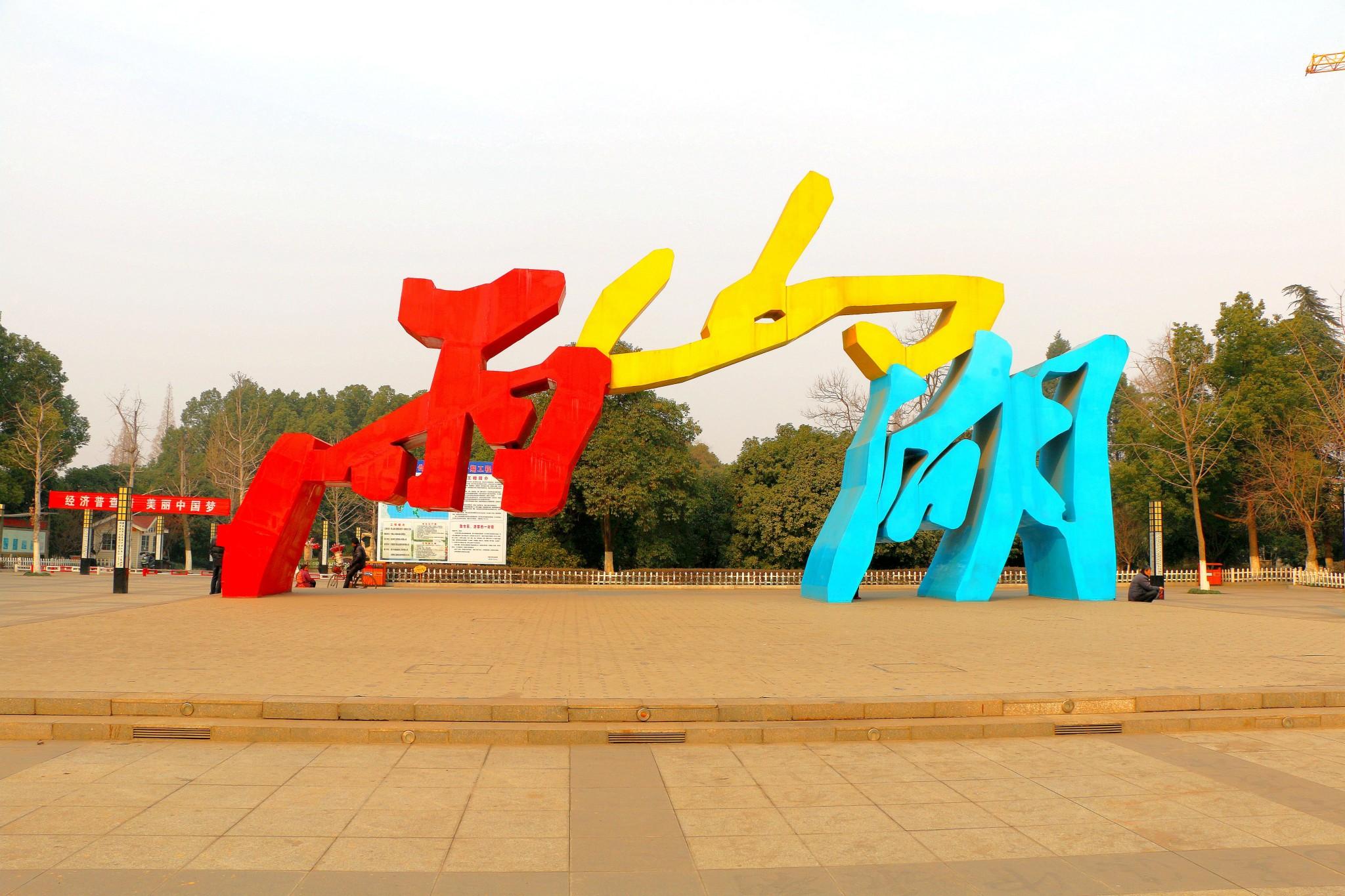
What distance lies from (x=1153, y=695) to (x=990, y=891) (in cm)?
464

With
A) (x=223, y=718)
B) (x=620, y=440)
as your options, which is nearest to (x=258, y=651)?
(x=223, y=718)

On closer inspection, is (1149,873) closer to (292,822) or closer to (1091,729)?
(1091,729)

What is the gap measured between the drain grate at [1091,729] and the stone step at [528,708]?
0.87 feet

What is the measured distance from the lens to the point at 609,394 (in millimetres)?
18609

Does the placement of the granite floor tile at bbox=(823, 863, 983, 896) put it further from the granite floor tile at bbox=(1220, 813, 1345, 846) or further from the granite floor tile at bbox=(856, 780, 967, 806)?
the granite floor tile at bbox=(1220, 813, 1345, 846)

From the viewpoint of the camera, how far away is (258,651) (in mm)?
10500

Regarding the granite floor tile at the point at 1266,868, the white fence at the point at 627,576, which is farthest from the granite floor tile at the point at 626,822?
the white fence at the point at 627,576

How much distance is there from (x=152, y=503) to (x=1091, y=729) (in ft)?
103

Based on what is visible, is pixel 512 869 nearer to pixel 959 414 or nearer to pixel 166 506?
pixel 959 414

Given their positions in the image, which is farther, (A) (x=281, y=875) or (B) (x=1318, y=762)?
(B) (x=1318, y=762)

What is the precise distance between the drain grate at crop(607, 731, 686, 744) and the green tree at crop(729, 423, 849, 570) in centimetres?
2438

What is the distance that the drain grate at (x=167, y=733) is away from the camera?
7.01 m

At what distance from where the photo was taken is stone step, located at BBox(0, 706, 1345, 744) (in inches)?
276

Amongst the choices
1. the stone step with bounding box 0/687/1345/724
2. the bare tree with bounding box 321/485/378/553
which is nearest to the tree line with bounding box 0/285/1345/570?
Result: the bare tree with bounding box 321/485/378/553
